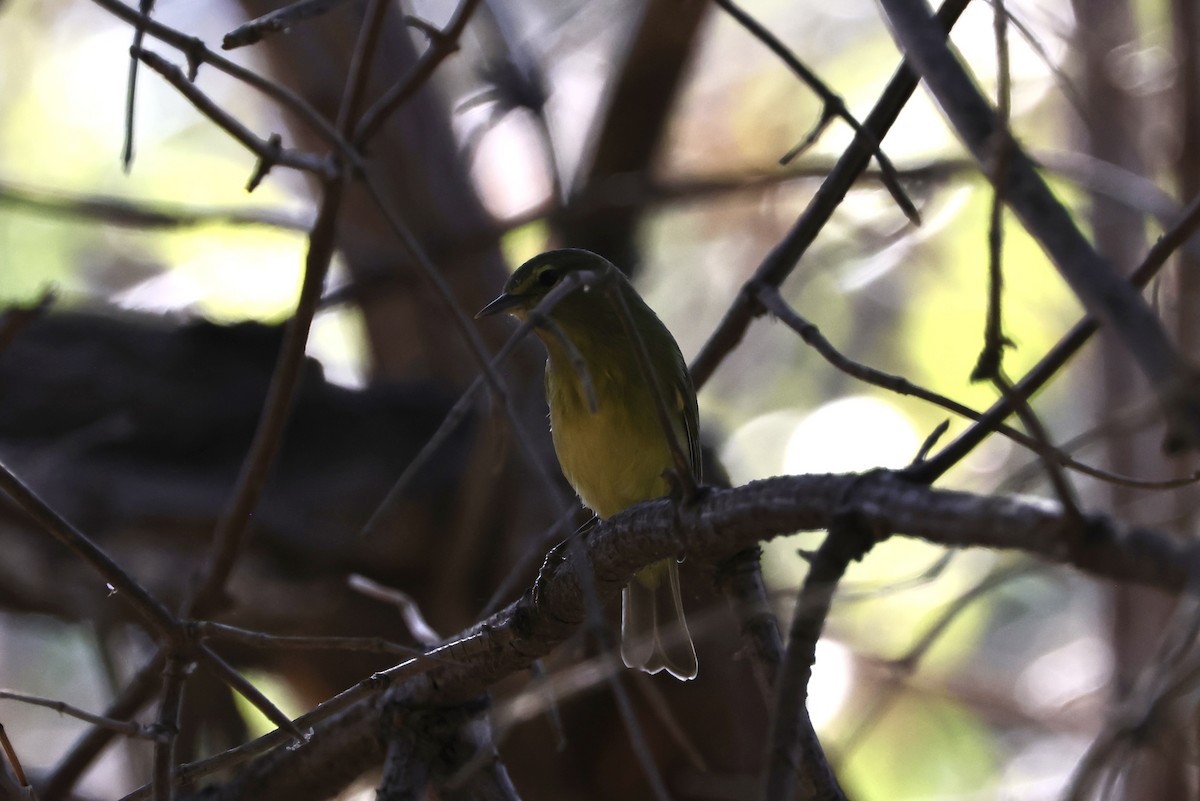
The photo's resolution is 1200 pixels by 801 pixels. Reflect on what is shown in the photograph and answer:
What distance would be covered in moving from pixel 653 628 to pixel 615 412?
696 mm

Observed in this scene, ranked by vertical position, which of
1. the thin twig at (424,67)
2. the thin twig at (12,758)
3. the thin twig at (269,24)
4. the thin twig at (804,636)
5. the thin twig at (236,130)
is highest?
the thin twig at (424,67)

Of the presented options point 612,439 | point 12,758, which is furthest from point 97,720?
point 612,439

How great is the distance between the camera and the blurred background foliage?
22.1 ft

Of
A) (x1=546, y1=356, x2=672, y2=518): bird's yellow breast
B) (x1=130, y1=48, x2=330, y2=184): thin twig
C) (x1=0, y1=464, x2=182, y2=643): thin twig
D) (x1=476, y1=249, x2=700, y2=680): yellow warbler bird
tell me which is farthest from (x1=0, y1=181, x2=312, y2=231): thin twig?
(x1=0, y1=464, x2=182, y2=643): thin twig

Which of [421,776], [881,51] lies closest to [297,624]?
[421,776]

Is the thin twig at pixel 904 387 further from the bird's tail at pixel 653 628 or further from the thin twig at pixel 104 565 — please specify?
the bird's tail at pixel 653 628

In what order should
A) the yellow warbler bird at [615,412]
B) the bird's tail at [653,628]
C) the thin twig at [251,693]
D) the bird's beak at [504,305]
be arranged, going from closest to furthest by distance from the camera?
the thin twig at [251,693], the bird's tail at [653,628], the yellow warbler bird at [615,412], the bird's beak at [504,305]

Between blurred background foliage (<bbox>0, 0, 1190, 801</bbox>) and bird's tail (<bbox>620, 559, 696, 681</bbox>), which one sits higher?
blurred background foliage (<bbox>0, 0, 1190, 801</bbox>)

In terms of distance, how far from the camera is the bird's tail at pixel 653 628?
3332 mm

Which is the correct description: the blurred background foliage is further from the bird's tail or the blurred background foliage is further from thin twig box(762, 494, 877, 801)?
thin twig box(762, 494, 877, 801)

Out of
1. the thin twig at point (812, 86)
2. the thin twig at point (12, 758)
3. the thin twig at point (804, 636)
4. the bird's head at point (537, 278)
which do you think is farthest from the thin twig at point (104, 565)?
the bird's head at point (537, 278)

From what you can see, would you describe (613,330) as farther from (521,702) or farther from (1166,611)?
(1166,611)

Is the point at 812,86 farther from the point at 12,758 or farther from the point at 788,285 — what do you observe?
the point at 788,285

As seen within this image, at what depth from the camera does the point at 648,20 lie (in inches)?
202
